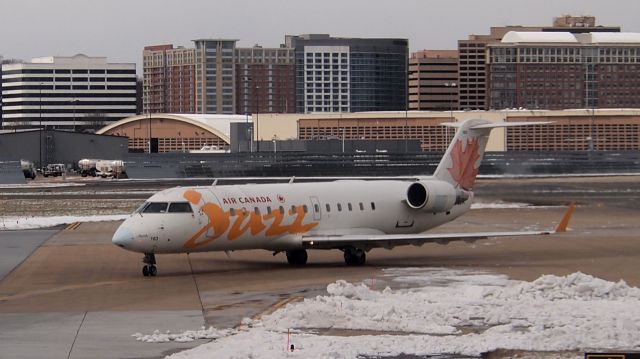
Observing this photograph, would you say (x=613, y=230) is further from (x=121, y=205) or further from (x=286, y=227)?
(x=121, y=205)

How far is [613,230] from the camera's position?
49.8 metres

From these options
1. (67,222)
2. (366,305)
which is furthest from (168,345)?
(67,222)

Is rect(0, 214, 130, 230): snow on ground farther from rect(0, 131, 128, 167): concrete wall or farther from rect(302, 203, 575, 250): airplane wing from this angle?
rect(0, 131, 128, 167): concrete wall

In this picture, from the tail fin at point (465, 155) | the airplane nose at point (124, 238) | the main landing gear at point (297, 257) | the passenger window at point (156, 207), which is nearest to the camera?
the airplane nose at point (124, 238)

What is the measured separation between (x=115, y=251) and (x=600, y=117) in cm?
12124

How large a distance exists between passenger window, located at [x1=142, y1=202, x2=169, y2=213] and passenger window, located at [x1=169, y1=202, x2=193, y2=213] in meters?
0.16

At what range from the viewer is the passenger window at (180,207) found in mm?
34094

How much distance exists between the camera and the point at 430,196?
131 ft

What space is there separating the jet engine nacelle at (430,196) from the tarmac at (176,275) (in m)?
1.57

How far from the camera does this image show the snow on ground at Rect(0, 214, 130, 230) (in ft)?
182

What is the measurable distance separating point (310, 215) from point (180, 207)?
14.9ft

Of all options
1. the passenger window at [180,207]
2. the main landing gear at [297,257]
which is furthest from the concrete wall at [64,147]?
the passenger window at [180,207]

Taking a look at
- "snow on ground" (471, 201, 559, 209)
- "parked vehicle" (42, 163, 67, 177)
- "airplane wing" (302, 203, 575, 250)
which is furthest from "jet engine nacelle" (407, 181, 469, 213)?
"parked vehicle" (42, 163, 67, 177)

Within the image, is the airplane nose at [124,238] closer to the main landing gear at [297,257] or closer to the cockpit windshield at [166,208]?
the cockpit windshield at [166,208]
